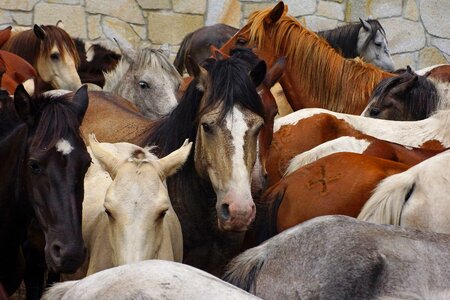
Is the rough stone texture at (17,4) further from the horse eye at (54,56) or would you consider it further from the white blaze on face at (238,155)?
the white blaze on face at (238,155)

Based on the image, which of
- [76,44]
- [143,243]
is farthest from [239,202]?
[76,44]

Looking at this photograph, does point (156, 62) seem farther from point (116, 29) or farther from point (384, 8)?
point (384, 8)

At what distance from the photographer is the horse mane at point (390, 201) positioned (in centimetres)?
517

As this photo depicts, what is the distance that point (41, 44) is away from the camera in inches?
394

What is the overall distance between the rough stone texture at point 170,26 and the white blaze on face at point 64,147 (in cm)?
667

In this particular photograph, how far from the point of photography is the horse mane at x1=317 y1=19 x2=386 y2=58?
37.2ft

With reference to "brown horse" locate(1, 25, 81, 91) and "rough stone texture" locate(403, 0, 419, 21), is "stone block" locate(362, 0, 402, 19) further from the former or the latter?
"brown horse" locate(1, 25, 81, 91)

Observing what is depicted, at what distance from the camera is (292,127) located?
734 cm

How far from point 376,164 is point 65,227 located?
1.54 metres

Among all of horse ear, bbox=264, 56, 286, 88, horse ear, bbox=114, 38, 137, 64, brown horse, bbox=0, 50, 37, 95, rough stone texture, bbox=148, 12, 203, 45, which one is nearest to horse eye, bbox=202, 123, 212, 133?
horse ear, bbox=264, 56, 286, 88

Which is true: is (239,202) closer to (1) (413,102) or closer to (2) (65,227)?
(2) (65,227)

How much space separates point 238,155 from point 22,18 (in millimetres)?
6464

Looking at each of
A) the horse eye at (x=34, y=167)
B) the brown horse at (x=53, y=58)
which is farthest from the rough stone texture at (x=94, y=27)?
the horse eye at (x=34, y=167)

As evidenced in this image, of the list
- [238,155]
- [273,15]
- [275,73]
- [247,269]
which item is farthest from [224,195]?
[273,15]
